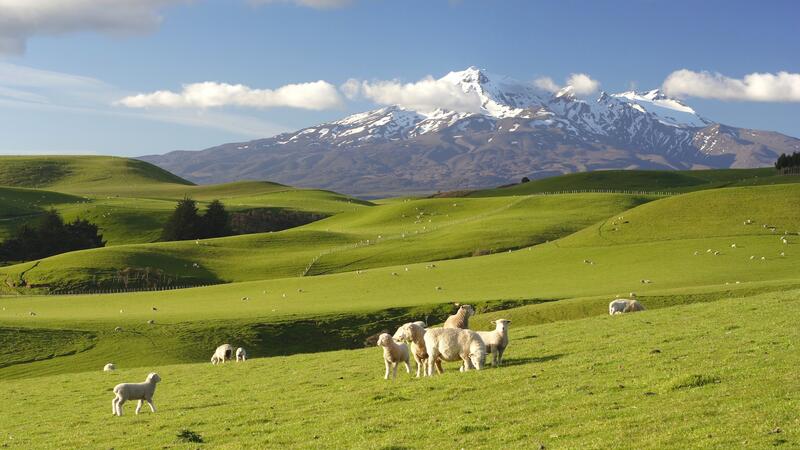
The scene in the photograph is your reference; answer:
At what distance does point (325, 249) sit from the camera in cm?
9781

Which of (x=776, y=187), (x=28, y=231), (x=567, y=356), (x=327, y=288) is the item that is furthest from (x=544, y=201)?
(x=567, y=356)

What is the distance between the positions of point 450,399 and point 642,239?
62.3 m

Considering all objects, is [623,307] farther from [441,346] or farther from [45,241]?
[45,241]

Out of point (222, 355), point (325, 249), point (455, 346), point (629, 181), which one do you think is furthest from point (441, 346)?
point (629, 181)

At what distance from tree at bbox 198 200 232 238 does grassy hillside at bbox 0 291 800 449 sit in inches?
3520

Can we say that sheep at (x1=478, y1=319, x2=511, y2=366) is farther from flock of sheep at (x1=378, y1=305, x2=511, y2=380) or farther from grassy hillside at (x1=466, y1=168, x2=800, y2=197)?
grassy hillside at (x1=466, y1=168, x2=800, y2=197)

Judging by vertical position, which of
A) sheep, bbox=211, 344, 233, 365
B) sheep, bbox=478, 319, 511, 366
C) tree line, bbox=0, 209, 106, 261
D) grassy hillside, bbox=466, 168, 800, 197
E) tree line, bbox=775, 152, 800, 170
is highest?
tree line, bbox=775, 152, 800, 170

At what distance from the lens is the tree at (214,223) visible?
11981cm

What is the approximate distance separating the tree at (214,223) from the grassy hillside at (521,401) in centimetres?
8941

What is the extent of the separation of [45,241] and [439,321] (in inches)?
3119

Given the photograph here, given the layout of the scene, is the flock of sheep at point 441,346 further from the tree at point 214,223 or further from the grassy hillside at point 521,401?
the tree at point 214,223

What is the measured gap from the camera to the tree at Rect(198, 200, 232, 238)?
119812 mm

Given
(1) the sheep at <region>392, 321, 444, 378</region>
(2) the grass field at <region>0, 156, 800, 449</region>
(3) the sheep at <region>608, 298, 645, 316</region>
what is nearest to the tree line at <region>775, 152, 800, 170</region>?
(2) the grass field at <region>0, 156, 800, 449</region>

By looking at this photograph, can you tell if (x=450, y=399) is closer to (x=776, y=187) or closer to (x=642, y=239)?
(x=642, y=239)
